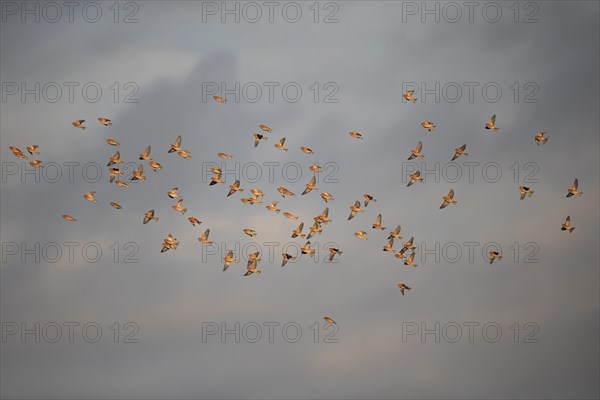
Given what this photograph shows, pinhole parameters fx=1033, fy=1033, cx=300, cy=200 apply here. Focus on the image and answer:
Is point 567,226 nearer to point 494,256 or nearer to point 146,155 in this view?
point 494,256

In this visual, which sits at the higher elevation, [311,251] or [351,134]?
[351,134]

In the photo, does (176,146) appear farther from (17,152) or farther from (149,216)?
(17,152)

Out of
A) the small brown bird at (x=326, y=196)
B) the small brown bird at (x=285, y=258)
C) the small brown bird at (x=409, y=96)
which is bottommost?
the small brown bird at (x=285, y=258)

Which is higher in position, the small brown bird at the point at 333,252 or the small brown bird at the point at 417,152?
the small brown bird at the point at 417,152

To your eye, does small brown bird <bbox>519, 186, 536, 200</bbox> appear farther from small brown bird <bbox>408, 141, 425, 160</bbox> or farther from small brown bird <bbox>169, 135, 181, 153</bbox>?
small brown bird <bbox>169, 135, 181, 153</bbox>

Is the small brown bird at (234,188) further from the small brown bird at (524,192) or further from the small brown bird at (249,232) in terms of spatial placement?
the small brown bird at (524,192)

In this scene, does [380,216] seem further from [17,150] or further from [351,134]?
[17,150]

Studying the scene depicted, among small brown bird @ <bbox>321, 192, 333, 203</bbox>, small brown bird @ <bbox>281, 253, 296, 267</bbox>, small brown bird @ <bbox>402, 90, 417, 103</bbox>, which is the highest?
small brown bird @ <bbox>402, 90, 417, 103</bbox>

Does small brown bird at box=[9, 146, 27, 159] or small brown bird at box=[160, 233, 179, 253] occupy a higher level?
small brown bird at box=[9, 146, 27, 159]

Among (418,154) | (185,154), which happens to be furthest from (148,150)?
(418,154)

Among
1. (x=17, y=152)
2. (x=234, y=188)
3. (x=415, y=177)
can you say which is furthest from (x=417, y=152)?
(x=17, y=152)

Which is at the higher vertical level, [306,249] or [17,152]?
[17,152]
